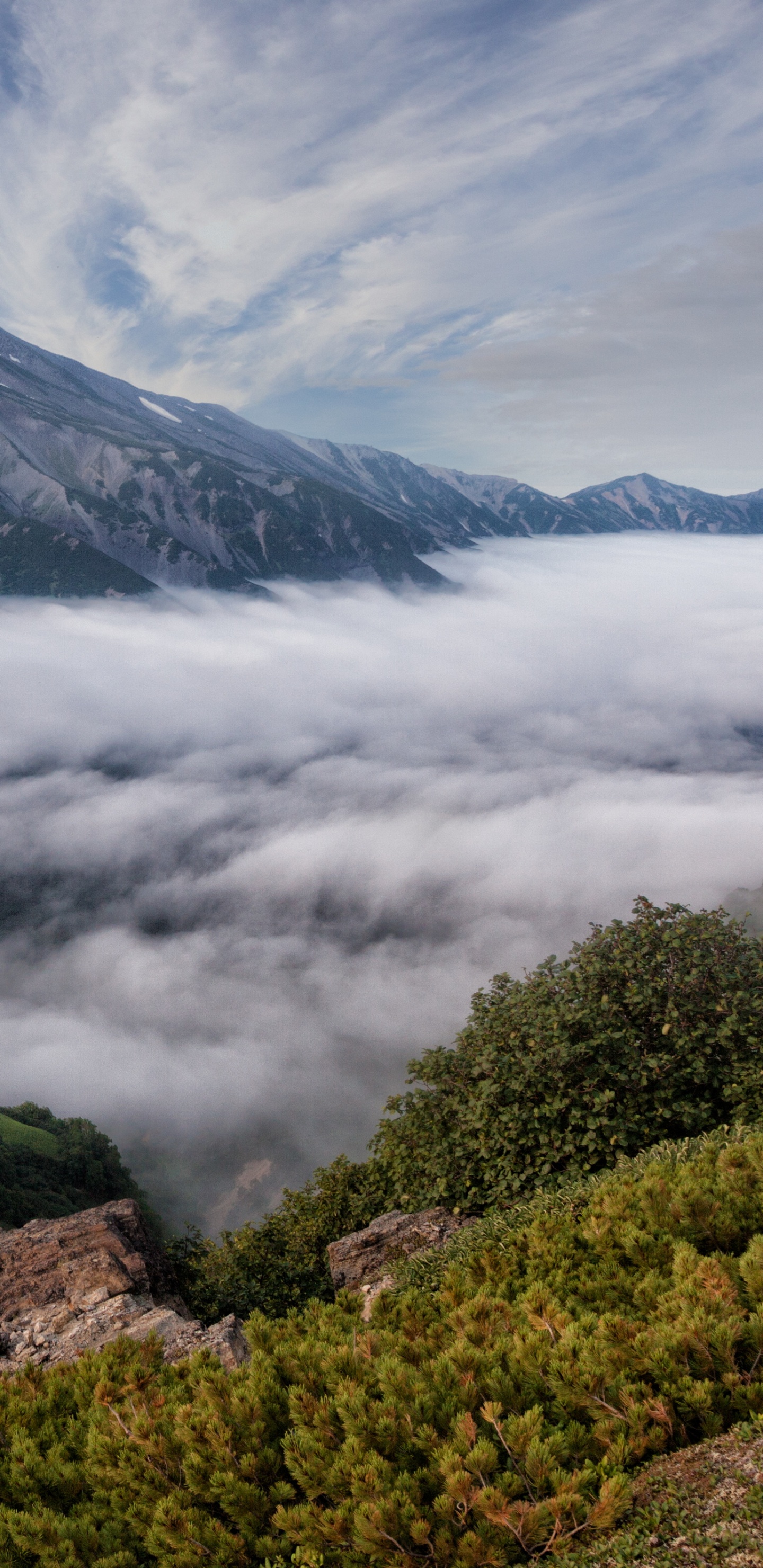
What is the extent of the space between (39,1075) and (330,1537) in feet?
700

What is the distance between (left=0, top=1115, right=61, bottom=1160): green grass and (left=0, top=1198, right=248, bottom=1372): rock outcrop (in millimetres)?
58940

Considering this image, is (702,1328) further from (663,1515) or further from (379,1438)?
(379,1438)

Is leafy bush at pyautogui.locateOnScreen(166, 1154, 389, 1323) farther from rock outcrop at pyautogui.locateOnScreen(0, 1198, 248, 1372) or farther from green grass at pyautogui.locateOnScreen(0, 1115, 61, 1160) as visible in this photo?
green grass at pyautogui.locateOnScreen(0, 1115, 61, 1160)

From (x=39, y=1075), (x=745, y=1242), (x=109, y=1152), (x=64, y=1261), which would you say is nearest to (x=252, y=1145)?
(x=39, y=1075)

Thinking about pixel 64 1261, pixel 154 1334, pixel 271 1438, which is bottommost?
pixel 64 1261

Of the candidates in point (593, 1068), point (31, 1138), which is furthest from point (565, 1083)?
point (31, 1138)

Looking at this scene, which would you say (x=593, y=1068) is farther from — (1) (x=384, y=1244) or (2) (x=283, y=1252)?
(2) (x=283, y=1252)

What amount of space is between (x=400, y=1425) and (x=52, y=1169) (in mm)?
72916

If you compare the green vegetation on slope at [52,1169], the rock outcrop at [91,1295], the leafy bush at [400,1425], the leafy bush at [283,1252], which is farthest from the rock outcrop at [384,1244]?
the green vegetation on slope at [52,1169]

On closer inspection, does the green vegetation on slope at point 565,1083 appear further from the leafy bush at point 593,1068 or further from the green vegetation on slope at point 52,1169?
the green vegetation on slope at point 52,1169

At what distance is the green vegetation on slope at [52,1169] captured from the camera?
51.6 metres

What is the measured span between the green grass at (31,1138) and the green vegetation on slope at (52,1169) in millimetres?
73

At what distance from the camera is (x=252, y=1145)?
17125 centimetres

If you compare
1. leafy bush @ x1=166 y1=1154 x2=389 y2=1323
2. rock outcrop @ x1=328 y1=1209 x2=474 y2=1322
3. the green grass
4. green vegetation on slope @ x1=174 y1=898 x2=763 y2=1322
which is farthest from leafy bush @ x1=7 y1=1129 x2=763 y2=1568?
the green grass
